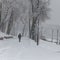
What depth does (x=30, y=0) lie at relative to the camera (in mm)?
50531

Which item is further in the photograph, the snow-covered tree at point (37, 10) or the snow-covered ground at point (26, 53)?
the snow-covered tree at point (37, 10)

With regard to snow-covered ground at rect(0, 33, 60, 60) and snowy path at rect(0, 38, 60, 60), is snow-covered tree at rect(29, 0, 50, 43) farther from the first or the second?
snowy path at rect(0, 38, 60, 60)

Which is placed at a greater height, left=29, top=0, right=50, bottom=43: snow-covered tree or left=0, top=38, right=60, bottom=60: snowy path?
left=29, top=0, right=50, bottom=43: snow-covered tree

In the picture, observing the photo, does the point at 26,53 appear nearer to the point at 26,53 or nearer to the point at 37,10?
the point at 26,53

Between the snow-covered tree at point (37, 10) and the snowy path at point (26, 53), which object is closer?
the snowy path at point (26, 53)

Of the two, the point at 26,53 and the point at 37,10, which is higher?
the point at 37,10

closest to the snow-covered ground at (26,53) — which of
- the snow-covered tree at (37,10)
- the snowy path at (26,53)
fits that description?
the snowy path at (26,53)

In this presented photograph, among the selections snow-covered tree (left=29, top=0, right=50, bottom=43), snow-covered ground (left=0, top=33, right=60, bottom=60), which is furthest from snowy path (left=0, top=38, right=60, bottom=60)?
snow-covered tree (left=29, top=0, right=50, bottom=43)

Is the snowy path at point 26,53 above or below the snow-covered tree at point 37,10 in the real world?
below

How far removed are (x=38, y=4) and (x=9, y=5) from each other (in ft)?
26.5

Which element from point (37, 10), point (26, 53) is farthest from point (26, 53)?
point (37, 10)

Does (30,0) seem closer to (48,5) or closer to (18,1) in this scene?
(48,5)

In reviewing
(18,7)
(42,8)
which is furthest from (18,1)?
(42,8)

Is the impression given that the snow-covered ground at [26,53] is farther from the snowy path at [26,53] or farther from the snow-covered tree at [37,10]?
the snow-covered tree at [37,10]
